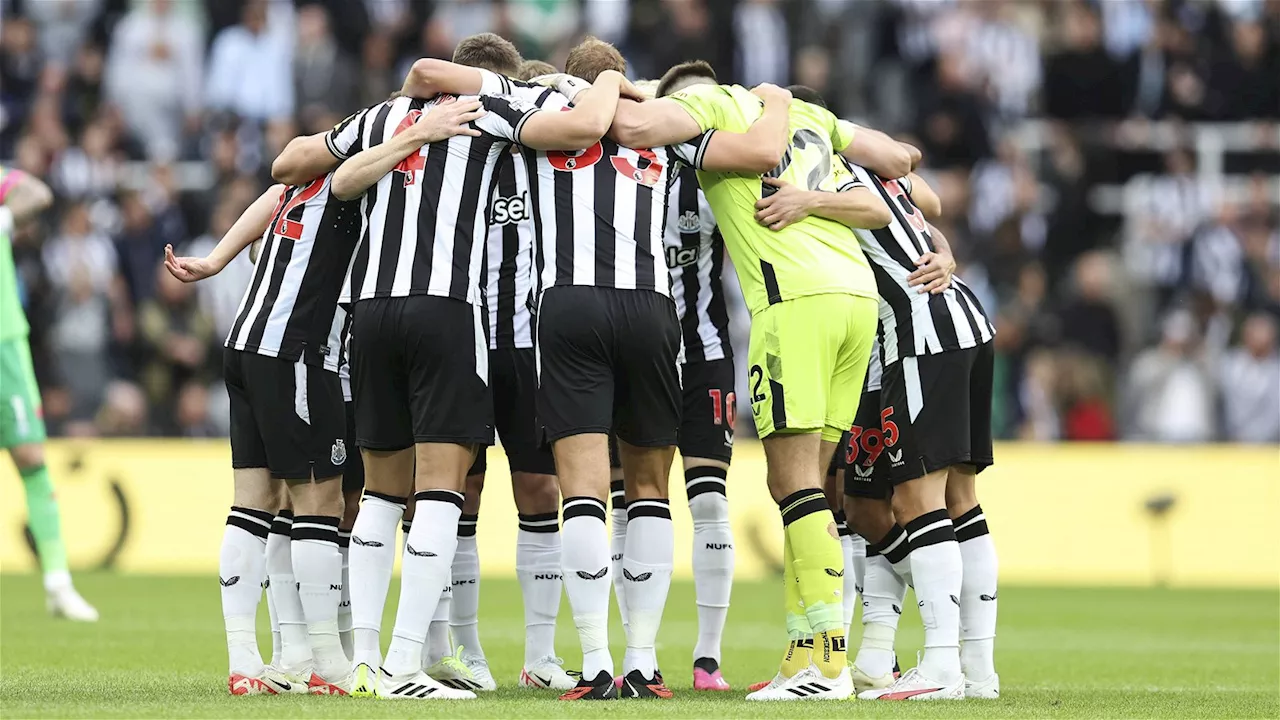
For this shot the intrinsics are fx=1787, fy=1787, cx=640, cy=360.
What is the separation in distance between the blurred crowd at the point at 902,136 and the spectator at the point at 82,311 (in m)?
0.02

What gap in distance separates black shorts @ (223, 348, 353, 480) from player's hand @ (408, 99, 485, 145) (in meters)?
1.14

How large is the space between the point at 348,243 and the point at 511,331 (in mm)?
840

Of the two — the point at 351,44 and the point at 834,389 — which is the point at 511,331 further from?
the point at 351,44

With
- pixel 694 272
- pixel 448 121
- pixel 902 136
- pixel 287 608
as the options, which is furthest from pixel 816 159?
pixel 902 136

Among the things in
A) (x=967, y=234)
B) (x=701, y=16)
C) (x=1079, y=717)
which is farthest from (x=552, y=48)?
(x=1079, y=717)

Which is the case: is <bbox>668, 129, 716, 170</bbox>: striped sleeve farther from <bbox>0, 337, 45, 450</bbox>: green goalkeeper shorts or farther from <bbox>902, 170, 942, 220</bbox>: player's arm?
<bbox>0, 337, 45, 450</bbox>: green goalkeeper shorts

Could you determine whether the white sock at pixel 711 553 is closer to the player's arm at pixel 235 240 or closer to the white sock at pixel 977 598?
the white sock at pixel 977 598

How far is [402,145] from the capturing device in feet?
24.2

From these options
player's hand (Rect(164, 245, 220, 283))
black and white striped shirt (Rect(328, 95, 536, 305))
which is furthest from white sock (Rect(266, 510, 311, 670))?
black and white striped shirt (Rect(328, 95, 536, 305))

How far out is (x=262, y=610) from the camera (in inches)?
517

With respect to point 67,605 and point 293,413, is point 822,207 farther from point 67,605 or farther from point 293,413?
point 67,605

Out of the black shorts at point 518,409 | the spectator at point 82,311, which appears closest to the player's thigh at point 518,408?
the black shorts at point 518,409

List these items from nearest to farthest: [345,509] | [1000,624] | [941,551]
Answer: [941,551]
[345,509]
[1000,624]

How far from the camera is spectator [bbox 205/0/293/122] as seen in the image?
66.2 ft
